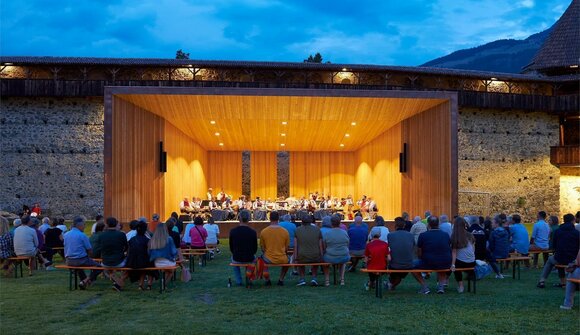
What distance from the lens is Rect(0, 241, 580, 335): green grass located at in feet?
18.9

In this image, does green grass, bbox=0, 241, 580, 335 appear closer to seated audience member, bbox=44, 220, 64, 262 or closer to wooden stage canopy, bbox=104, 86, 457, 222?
seated audience member, bbox=44, 220, 64, 262

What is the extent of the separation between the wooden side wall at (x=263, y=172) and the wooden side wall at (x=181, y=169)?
2.52 m

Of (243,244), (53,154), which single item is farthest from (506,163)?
(243,244)

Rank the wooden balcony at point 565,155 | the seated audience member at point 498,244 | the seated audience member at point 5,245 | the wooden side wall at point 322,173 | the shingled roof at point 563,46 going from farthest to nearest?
1. the shingled roof at point 563,46
2. the wooden balcony at point 565,155
3. the wooden side wall at point 322,173
4. the seated audience member at point 498,244
5. the seated audience member at point 5,245

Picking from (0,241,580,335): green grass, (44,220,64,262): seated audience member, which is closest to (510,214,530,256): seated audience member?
(0,241,580,335): green grass

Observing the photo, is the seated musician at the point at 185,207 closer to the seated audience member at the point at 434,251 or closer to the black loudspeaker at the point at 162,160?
the black loudspeaker at the point at 162,160

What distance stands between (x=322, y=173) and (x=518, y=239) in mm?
16457

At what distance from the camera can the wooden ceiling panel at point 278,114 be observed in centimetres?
1558

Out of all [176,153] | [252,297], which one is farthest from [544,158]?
[252,297]

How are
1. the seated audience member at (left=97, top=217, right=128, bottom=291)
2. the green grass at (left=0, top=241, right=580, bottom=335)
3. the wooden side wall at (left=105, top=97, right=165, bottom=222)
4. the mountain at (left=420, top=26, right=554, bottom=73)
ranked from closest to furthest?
1. the green grass at (left=0, top=241, right=580, bottom=335)
2. the seated audience member at (left=97, top=217, right=128, bottom=291)
3. the wooden side wall at (left=105, top=97, right=165, bottom=222)
4. the mountain at (left=420, top=26, right=554, bottom=73)

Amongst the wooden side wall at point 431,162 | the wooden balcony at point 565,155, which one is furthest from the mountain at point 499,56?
the wooden side wall at point 431,162

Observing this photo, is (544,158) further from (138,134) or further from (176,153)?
(138,134)

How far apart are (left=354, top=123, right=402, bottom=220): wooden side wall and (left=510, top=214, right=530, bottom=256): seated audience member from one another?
8762 mm

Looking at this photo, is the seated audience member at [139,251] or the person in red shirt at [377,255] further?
the seated audience member at [139,251]
